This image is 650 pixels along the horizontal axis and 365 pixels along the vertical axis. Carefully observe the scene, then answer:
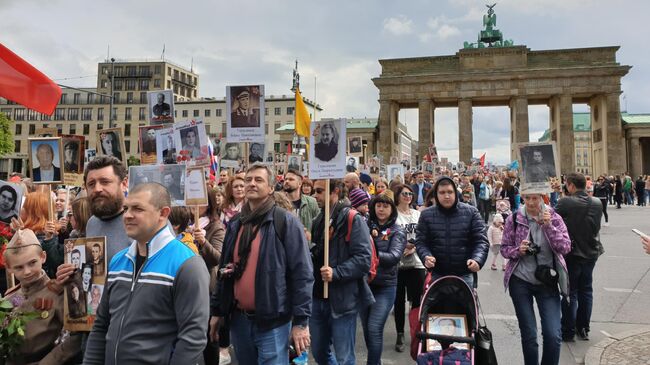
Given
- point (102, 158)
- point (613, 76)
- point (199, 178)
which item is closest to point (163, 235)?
point (102, 158)

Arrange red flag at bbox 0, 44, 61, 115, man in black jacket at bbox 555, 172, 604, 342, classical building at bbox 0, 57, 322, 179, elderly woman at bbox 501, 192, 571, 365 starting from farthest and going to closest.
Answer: classical building at bbox 0, 57, 322, 179
man in black jacket at bbox 555, 172, 604, 342
elderly woman at bbox 501, 192, 571, 365
red flag at bbox 0, 44, 61, 115

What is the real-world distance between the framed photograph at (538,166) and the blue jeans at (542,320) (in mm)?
1051

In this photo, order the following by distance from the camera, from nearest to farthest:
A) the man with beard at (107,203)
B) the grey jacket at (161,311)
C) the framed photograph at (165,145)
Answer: the grey jacket at (161,311) → the man with beard at (107,203) → the framed photograph at (165,145)

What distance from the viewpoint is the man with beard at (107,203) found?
11.2 ft

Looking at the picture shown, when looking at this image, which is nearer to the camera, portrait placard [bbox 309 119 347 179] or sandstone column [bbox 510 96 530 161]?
portrait placard [bbox 309 119 347 179]

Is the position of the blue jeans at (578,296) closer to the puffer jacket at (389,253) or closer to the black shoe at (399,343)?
the black shoe at (399,343)

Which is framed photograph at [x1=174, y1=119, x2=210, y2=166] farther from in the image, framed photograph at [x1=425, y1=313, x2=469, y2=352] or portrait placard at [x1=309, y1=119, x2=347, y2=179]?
framed photograph at [x1=425, y1=313, x2=469, y2=352]

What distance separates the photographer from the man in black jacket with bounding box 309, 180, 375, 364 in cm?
432

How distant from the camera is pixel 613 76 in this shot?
47.8m

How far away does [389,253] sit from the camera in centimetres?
537

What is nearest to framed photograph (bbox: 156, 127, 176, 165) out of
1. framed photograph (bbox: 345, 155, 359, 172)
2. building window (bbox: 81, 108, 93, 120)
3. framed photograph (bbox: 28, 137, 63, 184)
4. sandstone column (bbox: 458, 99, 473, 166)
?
framed photograph (bbox: 28, 137, 63, 184)

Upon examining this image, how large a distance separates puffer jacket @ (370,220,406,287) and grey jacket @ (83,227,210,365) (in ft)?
9.76

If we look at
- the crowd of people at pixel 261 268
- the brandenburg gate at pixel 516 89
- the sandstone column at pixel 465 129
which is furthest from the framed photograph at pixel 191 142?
the sandstone column at pixel 465 129

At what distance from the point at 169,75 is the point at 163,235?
104 m
